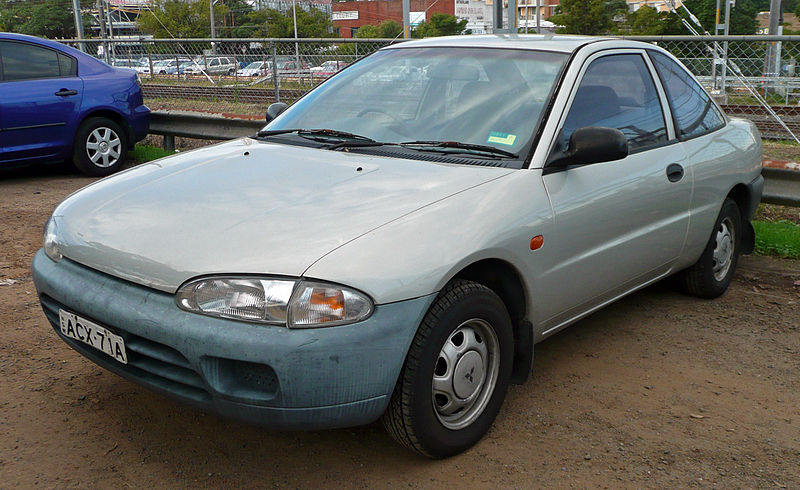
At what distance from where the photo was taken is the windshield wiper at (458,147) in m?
3.53

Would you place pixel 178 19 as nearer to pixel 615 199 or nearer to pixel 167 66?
pixel 167 66

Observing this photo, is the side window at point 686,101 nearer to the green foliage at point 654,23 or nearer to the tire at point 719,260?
the tire at point 719,260

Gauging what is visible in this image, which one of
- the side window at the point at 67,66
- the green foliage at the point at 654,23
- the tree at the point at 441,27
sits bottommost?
the side window at the point at 67,66

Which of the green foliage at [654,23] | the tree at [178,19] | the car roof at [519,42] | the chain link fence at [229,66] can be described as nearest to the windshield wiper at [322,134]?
the car roof at [519,42]

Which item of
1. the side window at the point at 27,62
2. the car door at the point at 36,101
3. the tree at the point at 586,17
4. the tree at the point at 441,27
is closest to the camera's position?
the car door at the point at 36,101

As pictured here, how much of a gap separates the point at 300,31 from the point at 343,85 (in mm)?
66808

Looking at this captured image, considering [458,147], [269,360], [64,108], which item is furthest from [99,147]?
[269,360]

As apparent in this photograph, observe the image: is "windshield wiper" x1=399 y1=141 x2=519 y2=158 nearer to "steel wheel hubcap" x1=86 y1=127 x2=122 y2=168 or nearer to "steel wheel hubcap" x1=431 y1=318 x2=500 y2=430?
"steel wheel hubcap" x1=431 y1=318 x2=500 y2=430

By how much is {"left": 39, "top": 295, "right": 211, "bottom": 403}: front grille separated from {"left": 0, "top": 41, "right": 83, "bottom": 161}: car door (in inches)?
230

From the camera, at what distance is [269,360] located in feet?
8.52

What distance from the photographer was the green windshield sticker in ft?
11.7

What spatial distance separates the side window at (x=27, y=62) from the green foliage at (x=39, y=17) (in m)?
70.0

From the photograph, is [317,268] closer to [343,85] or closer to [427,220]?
[427,220]

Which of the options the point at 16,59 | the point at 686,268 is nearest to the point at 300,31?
the point at 16,59
